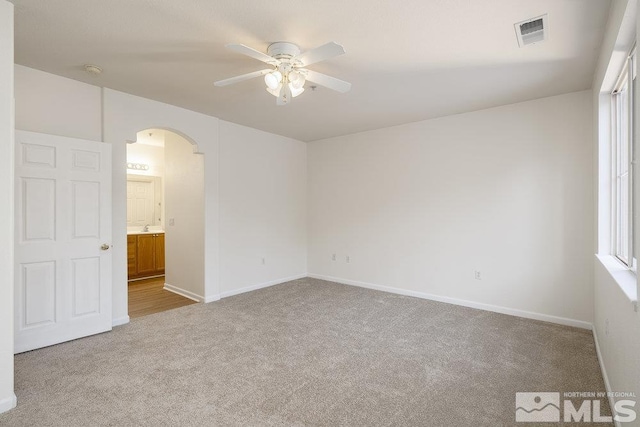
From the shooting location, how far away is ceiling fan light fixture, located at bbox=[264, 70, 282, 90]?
2.38 m

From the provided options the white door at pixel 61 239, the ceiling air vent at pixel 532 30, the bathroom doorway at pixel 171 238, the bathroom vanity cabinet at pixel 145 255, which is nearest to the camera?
the ceiling air vent at pixel 532 30

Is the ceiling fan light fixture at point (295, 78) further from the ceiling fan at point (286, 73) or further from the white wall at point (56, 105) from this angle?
the white wall at point (56, 105)

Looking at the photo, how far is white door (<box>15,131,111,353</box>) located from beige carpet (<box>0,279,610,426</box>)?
25cm

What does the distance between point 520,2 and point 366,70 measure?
128 cm

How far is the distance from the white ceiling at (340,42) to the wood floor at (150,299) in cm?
268

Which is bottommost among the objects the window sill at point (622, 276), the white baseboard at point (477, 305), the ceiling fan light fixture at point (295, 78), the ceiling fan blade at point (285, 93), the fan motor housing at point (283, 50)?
the white baseboard at point (477, 305)

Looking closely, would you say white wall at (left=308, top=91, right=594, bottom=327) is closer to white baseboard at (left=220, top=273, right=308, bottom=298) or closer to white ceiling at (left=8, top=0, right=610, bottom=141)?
white ceiling at (left=8, top=0, right=610, bottom=141)

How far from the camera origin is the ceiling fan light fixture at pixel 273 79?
238 centimetres

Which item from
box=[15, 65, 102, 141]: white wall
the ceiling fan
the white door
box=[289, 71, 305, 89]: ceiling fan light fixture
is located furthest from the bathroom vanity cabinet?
box=[289, 71, 305, 89]: ceiling fan light fixture

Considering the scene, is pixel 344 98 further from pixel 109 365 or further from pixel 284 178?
pixel 109 365

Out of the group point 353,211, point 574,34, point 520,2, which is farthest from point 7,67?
point 353,211

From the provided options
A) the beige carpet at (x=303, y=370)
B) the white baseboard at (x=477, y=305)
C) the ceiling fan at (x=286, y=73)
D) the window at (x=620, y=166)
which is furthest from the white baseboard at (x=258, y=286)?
the window at (x=620, y=166)

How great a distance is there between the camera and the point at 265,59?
2332 millimetres

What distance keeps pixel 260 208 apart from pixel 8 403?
12.0 feet
